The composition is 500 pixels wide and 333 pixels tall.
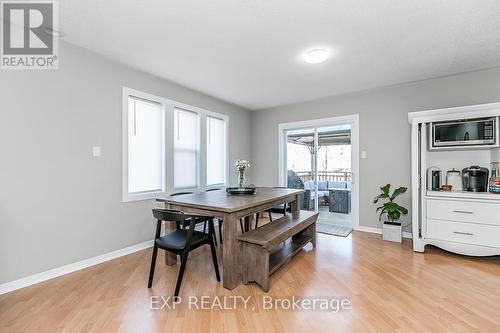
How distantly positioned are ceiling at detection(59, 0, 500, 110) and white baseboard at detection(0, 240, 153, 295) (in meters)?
2.40

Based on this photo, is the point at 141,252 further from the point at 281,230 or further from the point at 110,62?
the point at 110,62

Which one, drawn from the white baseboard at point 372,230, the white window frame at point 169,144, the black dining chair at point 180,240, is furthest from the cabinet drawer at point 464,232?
the white window frame at point 169,144

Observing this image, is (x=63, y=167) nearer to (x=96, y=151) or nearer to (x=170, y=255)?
(x=96, y=151)

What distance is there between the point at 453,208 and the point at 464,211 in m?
0.10

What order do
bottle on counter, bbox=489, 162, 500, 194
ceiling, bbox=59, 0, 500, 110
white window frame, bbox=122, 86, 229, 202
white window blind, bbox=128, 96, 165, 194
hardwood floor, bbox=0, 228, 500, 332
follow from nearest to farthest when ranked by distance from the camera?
1. hardwood floor, bbox=0, 228, 500, 332
2. ceiling, bbox=59, 0, 500, 110
3. bottle on counter, bbox=489, 162, 500, 194
4. white window frame, bbox=122, 86, 229, 202
5. white window blind, bbox=128, 96, 165, 194

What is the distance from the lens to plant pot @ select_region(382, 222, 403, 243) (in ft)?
10.9

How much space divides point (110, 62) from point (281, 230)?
2879 mm

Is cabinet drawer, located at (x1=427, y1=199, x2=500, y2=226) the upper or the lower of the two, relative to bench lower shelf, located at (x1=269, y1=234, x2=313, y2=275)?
upper

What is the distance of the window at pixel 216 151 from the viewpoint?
4.32 metres

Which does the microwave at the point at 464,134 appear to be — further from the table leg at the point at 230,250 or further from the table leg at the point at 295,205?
the table leg at the point at 230,250

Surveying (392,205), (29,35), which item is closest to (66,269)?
(29,35)

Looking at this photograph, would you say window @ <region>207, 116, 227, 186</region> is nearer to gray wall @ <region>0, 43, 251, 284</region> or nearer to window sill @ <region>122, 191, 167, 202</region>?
window sill @ <region>122, 191, 167, 202</region>

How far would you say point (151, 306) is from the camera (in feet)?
5.92

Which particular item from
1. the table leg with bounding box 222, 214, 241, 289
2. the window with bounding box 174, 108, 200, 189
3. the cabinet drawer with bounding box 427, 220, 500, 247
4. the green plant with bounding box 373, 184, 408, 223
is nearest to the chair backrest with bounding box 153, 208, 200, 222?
the table leg with bounding box 222, 214, 241, 289
